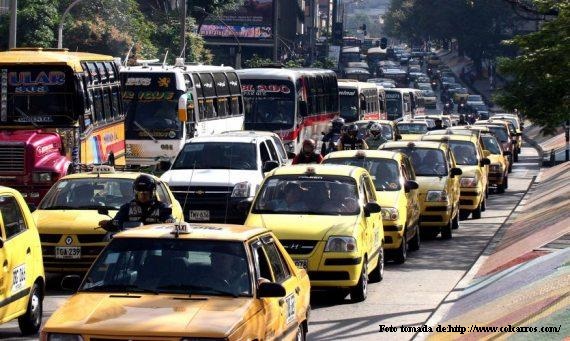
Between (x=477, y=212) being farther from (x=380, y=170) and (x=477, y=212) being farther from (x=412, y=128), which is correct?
(x=412, y=128)

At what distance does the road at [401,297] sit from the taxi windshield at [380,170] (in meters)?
1.28

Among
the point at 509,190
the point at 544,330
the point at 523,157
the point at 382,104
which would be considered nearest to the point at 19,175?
the point at 544,330

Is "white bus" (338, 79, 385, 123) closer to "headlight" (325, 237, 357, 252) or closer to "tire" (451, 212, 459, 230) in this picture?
"tire" (451, 212, 459, 230)

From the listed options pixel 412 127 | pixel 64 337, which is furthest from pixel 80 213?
pixel 412 127

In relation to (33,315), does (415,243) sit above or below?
below

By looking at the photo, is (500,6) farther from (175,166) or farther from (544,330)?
(544,330)

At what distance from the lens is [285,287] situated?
11.0m

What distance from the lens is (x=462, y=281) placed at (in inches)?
753

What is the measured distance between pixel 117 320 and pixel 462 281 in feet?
34.4

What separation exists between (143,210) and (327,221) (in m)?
2.96

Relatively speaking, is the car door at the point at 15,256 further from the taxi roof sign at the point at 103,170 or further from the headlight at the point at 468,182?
the headlight at the point at 468,182

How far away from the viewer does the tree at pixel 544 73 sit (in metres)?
27.5

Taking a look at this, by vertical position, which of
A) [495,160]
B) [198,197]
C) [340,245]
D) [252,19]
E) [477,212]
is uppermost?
[340,245]

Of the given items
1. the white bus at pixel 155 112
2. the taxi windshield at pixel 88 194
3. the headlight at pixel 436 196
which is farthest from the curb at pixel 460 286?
the white bus at pixel 155 112
